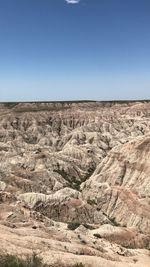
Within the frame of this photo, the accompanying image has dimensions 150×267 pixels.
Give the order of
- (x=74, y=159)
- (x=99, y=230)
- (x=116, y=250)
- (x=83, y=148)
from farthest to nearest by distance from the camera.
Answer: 1. (x=83, y=148)
2. (x=74, y=159)
3. (x=99, y=230)
4. (x=116, y=250)

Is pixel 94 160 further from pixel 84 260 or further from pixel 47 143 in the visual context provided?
pixel 84 260

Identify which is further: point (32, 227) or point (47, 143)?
point (47, 143)

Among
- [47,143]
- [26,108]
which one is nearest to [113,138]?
[47,143]

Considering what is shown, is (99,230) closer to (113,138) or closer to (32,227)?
(32,227)

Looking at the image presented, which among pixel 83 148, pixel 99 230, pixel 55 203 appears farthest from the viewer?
pixel 83 148

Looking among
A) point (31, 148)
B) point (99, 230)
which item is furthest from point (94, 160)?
point (99, 230)

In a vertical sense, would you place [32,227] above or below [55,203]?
above
